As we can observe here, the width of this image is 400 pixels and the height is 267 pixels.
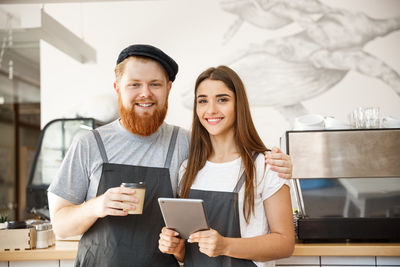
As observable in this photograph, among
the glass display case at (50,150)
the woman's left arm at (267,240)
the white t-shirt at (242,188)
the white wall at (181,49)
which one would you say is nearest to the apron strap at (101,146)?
the white t-shirt at (242,188)

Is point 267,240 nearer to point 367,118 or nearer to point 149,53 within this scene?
point 149,53

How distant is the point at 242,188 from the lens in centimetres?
168

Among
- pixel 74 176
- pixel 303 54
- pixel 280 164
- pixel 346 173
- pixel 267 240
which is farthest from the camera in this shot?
pixel 303 54

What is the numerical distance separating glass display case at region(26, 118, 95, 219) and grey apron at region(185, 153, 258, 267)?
7.33 feet

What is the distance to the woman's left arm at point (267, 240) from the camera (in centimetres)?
145

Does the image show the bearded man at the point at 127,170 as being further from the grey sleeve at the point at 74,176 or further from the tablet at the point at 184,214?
the tablet at the point at 184,214

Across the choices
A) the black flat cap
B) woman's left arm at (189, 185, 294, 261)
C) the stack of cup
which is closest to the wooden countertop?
woman's left arm at (189, 185, 294, 261)

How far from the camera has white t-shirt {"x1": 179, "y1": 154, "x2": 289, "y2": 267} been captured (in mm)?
1642

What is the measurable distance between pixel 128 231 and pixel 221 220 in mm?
406

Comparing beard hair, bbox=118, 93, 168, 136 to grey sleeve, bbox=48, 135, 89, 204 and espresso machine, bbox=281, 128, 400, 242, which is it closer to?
grey sleeve, bbox=48, 135, 89, 204

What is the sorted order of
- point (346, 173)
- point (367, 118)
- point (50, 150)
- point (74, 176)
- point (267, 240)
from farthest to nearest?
1. point (50, 150)
2. point (367, 118)
3. point (346, 173)
4. point (74, 176)
5. point (267, 240)

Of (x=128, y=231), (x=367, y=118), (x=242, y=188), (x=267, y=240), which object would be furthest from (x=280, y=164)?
(x=367, y=118)

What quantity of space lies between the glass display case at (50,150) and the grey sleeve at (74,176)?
6.42 ft

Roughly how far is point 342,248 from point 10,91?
21.3ft
